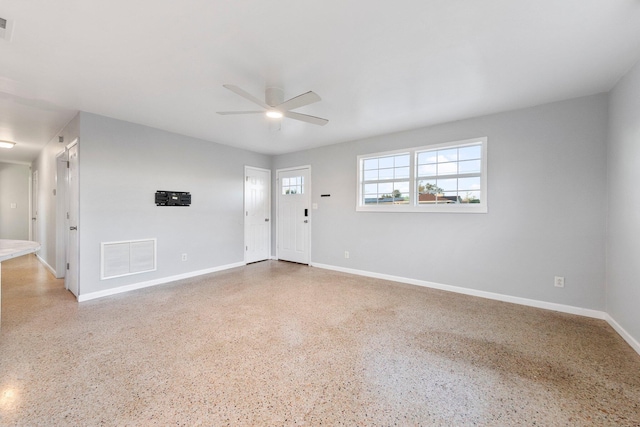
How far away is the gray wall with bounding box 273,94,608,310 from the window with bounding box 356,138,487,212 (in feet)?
0.37

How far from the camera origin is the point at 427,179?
12.9 feet

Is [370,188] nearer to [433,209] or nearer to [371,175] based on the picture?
[371,175]

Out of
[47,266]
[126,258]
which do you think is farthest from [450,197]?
[47,266]

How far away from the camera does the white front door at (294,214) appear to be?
5.35 meters

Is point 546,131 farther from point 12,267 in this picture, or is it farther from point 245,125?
point 12,267

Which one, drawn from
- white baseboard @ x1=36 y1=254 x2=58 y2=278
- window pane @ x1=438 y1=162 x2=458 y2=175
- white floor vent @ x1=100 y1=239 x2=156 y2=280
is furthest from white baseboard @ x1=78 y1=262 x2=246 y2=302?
window pane @ x1=438 y1=162 x2=458 y2=175

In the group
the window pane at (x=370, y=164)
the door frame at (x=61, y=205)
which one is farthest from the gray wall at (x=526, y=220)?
the door frame at (x=61, y=205)

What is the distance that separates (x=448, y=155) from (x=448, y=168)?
0.19m

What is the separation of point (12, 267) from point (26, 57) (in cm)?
522

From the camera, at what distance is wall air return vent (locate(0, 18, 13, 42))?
170 cm

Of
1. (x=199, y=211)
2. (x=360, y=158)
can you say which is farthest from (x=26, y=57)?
(x=360, y=158)

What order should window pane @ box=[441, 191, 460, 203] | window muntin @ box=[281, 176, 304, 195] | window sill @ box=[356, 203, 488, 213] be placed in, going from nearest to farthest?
window sill @ box=[356, 203, 488, 213] → window pane @ box=[441, 191, 460, 203] → window muntin @ box=[281, 176, 304, 195]

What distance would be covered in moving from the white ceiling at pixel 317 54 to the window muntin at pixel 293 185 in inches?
91.4

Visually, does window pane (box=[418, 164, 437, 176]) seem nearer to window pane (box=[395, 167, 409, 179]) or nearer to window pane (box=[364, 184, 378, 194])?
window pane (box=[395, 167, 409, 179])
